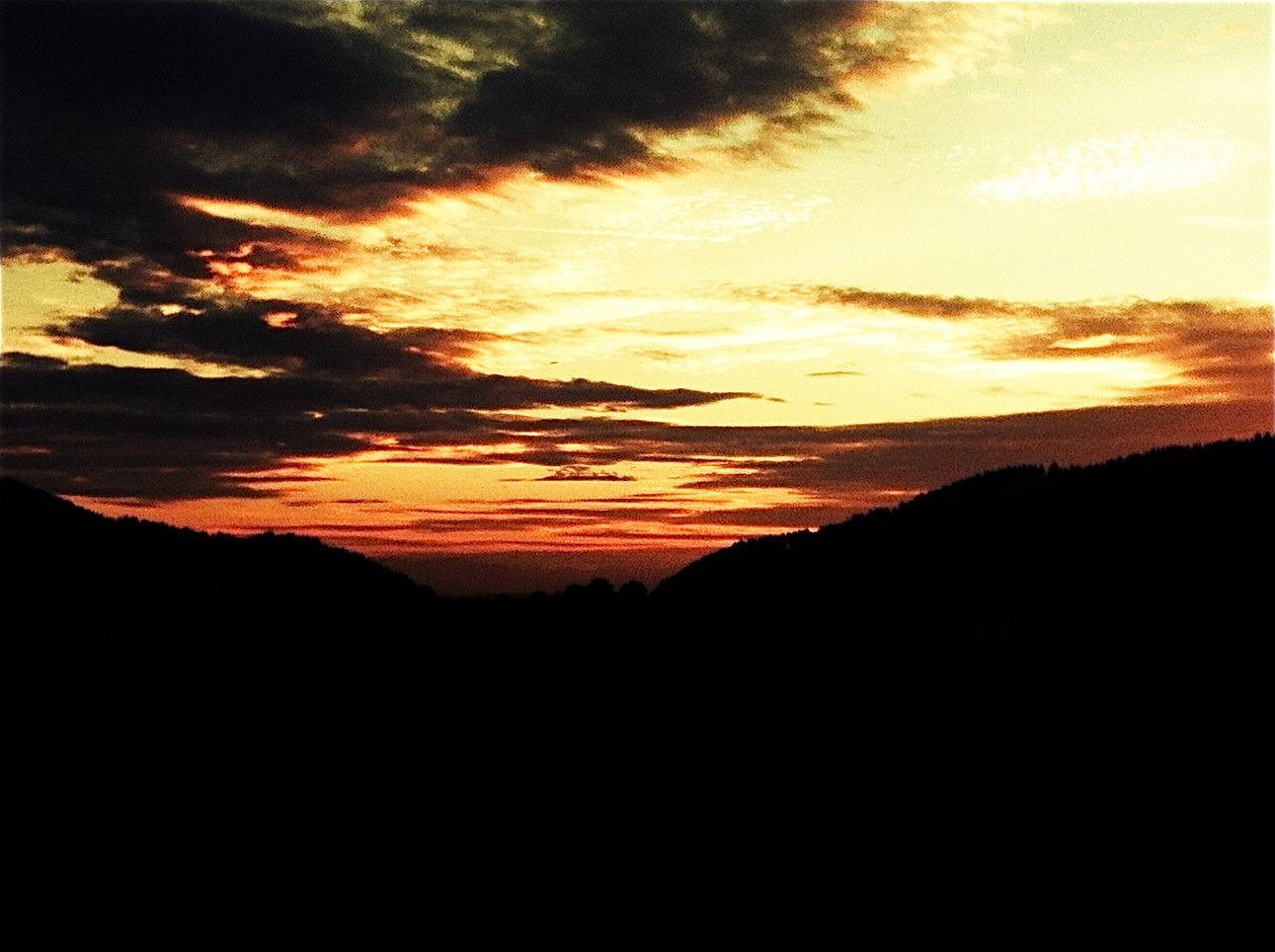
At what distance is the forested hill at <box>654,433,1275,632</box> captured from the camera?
54281 millimetres

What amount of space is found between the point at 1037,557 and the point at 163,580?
59984mm

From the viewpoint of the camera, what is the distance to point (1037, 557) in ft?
249

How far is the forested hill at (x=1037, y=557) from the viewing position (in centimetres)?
5428

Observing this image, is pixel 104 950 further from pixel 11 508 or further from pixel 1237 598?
pixel 11 508

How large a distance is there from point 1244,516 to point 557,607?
40549mm

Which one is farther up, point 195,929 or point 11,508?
point 11,508

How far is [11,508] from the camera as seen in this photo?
9594 cm

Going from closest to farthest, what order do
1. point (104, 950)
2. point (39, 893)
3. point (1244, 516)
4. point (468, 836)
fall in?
point (104, 950)
point (39, 893)
point (468, 836)
point (1244, 516)

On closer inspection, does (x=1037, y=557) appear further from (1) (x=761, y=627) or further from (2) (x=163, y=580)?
(2) (x=163, y=580)

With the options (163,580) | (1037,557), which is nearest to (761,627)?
(1037,557)

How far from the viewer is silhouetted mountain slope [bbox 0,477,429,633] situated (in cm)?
7925

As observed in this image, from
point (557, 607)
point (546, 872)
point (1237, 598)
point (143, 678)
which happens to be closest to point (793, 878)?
point (546, 872)

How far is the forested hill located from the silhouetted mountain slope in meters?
23.7

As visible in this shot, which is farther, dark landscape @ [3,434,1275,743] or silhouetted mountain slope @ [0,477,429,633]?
silhouetted mountain slope @ [0,477,429,633]
